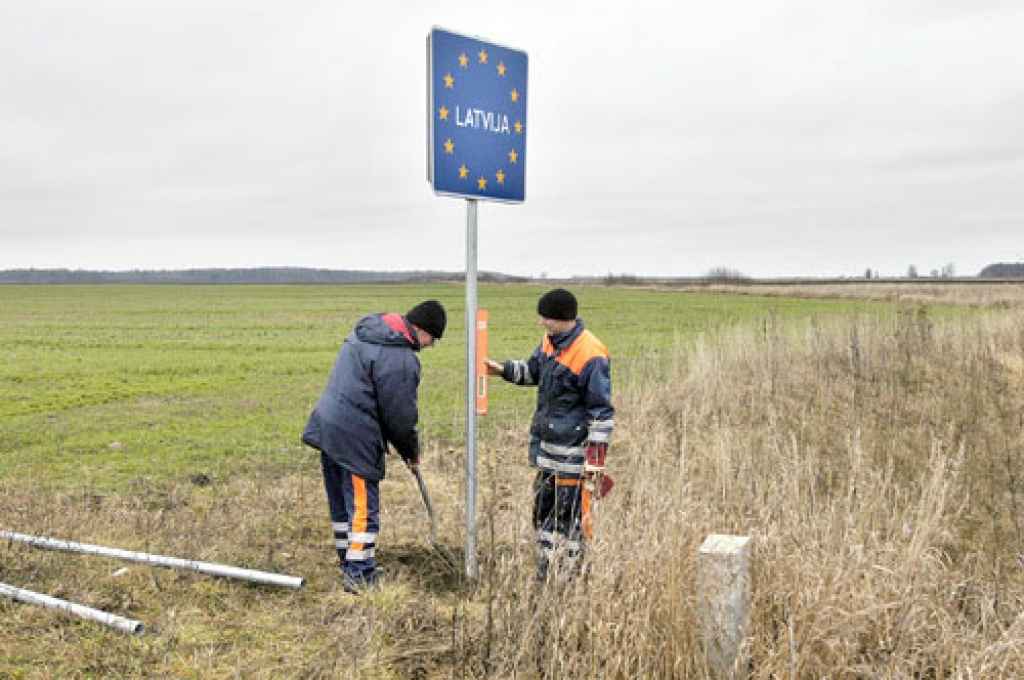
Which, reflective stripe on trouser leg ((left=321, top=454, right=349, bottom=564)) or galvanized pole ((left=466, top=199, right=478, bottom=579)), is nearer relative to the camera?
galvanized pole ((left=466, top=199, right=478, bottom=579))

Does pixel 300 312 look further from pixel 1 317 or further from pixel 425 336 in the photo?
pixel 425 336

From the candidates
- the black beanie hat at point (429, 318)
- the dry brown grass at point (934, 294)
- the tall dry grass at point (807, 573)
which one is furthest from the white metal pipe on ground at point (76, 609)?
the dry brown grass at point (934, 294)

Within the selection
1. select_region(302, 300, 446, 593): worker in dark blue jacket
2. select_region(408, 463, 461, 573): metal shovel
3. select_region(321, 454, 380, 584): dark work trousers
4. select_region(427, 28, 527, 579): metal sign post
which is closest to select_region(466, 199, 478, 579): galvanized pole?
select_region(427, 28, 527, 579): metal sign post

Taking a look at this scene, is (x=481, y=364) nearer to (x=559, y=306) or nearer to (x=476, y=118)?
(x=559, y=306)

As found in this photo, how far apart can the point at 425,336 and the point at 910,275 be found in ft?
485

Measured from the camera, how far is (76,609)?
396 centimetres

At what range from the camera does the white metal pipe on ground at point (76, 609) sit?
382 cm

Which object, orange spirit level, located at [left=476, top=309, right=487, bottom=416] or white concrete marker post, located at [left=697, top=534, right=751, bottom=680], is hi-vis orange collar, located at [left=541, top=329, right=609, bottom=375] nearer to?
orange spirit level, located at [left=476, top=309, right=487, bottom=416]

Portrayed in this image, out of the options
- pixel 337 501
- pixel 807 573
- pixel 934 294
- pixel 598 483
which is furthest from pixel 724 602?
pixel 934 294

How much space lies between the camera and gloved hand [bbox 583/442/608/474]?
15.4 ft

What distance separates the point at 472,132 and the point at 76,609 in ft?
11.1

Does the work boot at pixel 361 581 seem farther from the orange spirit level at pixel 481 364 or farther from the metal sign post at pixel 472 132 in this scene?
the orange spirit level at pixel 481 364

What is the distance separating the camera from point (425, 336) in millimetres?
4840

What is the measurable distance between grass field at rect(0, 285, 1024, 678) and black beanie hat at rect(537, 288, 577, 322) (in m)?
1.06
